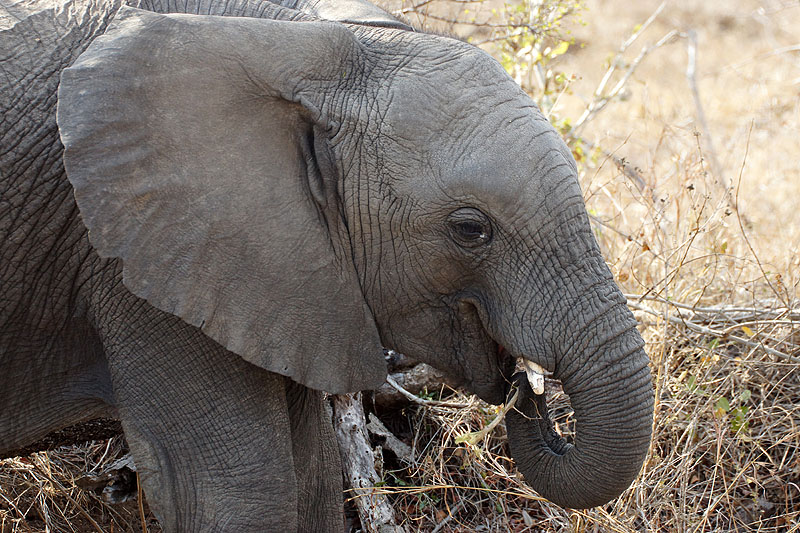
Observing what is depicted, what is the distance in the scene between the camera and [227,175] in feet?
8.75

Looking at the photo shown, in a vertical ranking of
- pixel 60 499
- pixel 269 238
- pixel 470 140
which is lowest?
pixel 60 499

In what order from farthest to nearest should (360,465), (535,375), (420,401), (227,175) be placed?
(420,401)
(360,465)
(535,375)
(227,175)

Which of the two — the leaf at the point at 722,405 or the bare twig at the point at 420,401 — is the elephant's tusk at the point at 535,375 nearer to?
the bare twig at the point at 420,401

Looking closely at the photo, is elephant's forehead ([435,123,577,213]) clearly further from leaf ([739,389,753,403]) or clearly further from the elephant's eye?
leaf ([739,389,753,403])

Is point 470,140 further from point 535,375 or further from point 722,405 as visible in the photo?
point 722,405

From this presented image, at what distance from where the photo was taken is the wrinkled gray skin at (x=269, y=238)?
8.64ft

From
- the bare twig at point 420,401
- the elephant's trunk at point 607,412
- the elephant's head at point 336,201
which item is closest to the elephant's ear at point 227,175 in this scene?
the elephant's head at point 336,201

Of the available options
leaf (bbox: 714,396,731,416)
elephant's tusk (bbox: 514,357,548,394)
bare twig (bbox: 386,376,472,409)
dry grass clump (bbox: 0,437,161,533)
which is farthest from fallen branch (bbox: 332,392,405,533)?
leaf (bbox: 714,396,731,416)

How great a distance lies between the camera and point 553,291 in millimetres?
2721

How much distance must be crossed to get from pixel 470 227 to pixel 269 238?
0.58m

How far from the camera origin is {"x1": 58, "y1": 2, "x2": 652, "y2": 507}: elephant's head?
2.61 metres

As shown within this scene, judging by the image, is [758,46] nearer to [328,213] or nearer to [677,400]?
[677,400]

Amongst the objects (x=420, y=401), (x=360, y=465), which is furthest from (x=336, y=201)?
(x=420, y=401)

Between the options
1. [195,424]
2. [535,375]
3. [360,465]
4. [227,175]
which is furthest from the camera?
[360,465]
